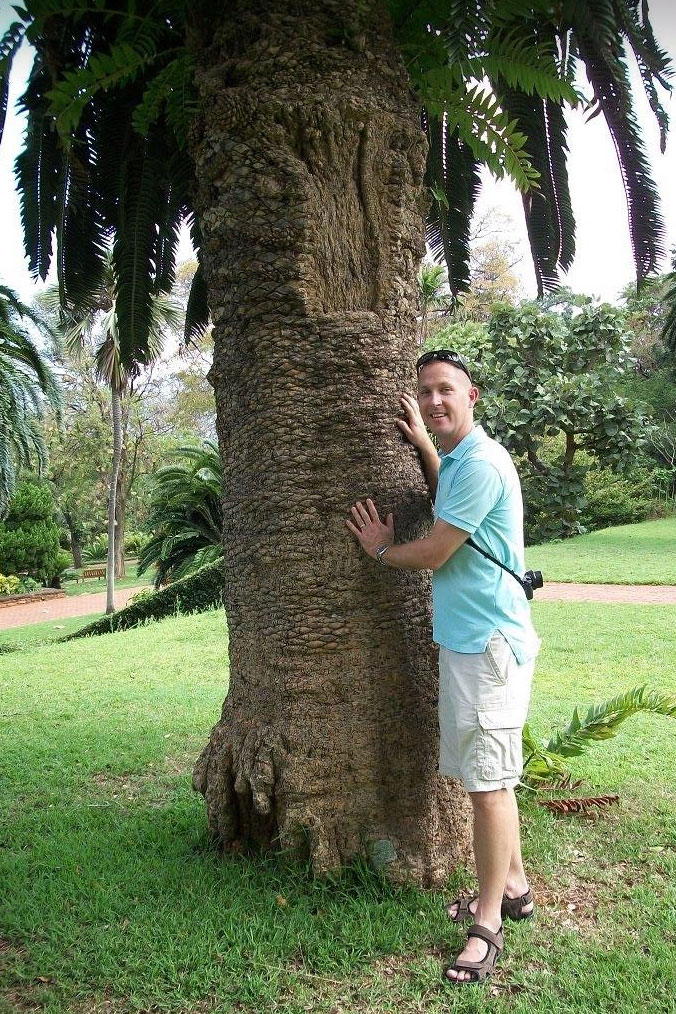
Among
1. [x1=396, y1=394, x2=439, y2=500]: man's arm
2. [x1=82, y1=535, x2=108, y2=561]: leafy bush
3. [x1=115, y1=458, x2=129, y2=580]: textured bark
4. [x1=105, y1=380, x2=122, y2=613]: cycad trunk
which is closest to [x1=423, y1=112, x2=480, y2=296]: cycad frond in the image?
[x1=396, y1=394, x2=439, y2=500]: man's arm

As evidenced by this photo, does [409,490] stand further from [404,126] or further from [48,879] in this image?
[48,879]

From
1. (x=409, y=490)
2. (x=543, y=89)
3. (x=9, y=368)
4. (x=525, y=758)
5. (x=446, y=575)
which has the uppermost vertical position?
(x=9, y=368)

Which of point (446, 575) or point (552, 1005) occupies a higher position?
point (446, 575)

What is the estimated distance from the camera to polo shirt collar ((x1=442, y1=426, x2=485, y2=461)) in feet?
9.50

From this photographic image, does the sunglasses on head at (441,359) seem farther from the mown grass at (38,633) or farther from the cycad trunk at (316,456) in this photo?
the mown grass at (38,633)

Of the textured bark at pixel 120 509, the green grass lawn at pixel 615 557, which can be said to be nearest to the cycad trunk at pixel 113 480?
the textured bark at pixel 120 509

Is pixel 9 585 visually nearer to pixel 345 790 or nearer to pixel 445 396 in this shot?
pixel 345 790

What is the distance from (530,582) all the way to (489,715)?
1.68 ft

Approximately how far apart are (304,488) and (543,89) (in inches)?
81.8

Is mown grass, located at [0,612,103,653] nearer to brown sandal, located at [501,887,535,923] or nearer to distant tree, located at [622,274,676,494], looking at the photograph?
brown sandal, located at [501,887,535,923]

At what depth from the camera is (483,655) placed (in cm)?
277

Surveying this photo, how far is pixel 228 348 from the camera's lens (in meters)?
3.36

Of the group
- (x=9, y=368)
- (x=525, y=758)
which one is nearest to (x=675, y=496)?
(x=9, y=368)

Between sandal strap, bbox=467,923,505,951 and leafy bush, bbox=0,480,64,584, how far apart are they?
25.7 m
